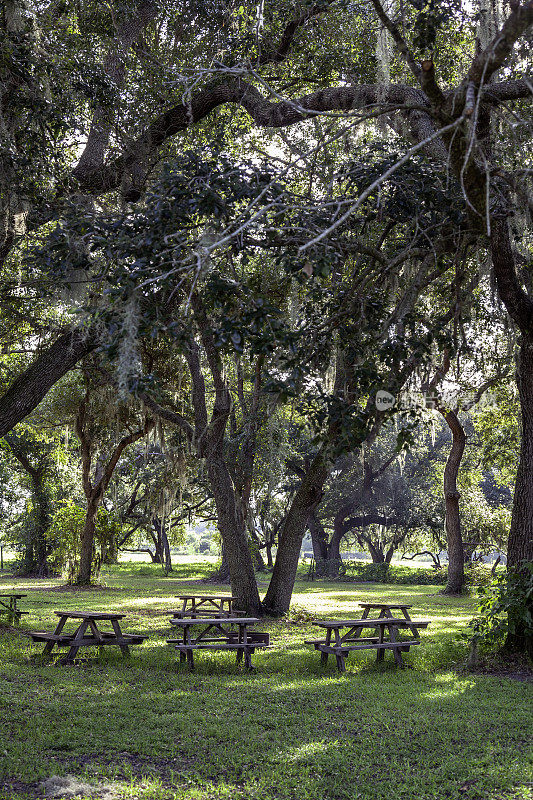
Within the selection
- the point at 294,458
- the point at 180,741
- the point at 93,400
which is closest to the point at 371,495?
the point at 294,458

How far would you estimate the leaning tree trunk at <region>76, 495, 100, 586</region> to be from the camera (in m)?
18.9

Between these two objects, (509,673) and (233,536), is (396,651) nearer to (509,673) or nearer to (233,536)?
(509,673)

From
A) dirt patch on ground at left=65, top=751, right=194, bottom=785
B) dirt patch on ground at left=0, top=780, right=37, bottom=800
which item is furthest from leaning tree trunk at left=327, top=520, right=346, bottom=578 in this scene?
dirt patch on ground at left=0, top=780, right=37, bottom=800

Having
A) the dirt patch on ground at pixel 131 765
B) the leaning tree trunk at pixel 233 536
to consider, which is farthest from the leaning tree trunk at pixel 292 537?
the dirt patch on ground at pixel 131 765

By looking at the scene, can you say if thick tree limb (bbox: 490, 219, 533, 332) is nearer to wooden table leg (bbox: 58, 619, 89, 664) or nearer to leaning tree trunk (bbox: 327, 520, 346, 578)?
wooden table leg (bbox: 58, 619, 89, 664)

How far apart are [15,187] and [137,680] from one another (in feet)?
17.6

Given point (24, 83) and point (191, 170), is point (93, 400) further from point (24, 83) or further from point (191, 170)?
point (191, 170)

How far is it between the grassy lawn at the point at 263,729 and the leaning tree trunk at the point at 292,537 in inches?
133

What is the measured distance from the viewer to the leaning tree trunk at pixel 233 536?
1143 centimetres

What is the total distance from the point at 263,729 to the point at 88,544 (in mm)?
14928

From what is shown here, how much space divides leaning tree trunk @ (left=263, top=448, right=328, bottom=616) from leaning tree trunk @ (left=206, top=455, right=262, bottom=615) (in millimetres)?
470

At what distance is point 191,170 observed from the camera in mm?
5961

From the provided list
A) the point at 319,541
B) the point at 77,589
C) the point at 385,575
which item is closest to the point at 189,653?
the point at 77,589

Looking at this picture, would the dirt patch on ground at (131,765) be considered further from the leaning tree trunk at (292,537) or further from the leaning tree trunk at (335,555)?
the leaning tree trunk at (335,555)
